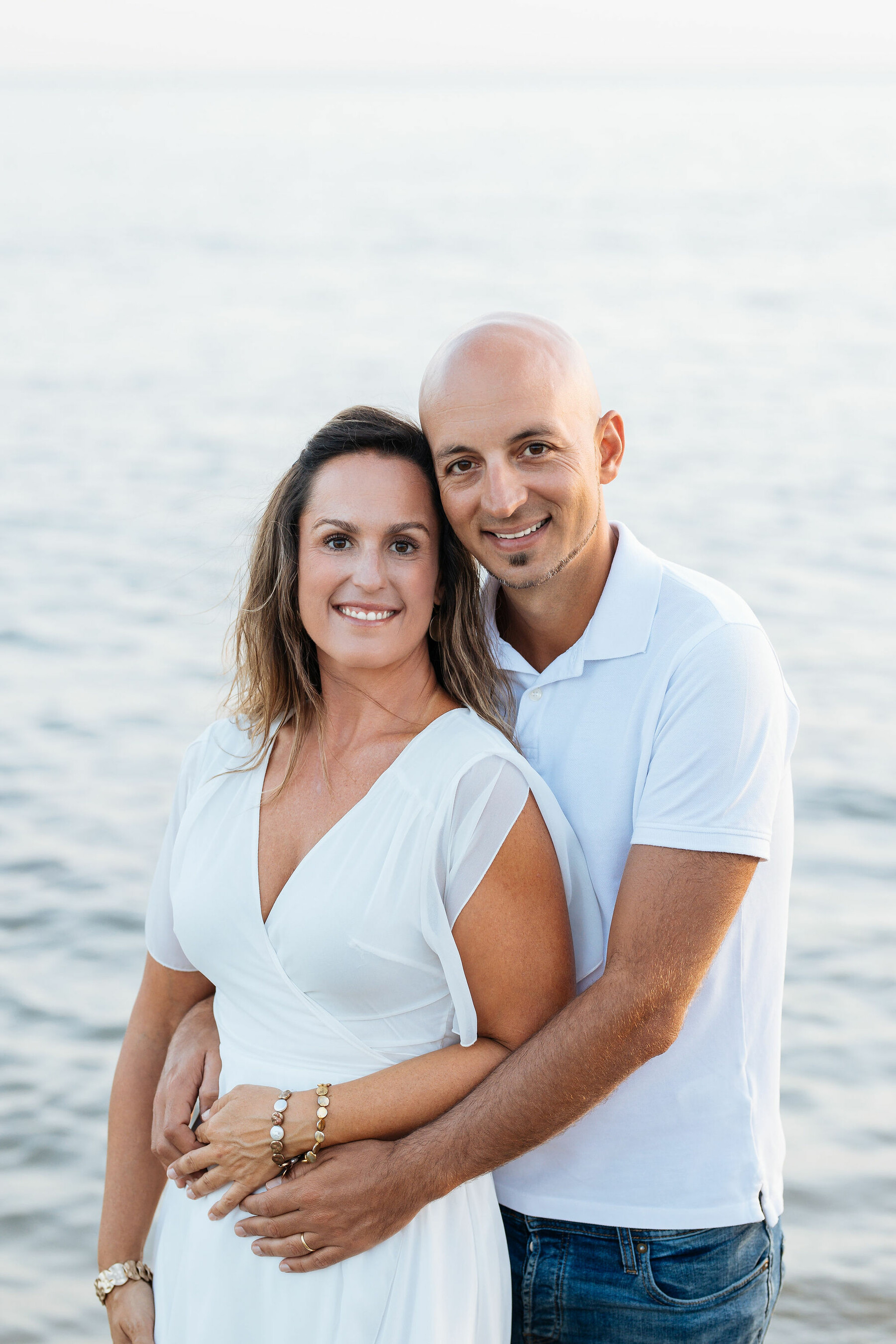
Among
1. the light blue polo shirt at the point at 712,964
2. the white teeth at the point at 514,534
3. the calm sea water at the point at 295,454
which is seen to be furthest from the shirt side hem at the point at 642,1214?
the calm sea water at the point at 295,454

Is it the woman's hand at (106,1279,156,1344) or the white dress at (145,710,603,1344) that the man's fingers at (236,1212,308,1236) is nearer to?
the white dress at (145,710,603,1344)

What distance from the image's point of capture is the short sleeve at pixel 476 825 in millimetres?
2123

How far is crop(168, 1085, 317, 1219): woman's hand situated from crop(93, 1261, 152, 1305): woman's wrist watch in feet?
1.09

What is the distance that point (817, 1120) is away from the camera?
4781mm

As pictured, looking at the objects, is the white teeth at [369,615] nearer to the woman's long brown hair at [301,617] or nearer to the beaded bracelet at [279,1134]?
the woman's long brown hair at [301,617]

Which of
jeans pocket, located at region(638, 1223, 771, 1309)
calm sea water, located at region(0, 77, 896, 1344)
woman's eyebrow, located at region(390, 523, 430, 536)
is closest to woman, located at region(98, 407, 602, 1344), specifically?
woman's eyebrow, located at region(390, 523, 430, 536)

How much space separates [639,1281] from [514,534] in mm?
1235

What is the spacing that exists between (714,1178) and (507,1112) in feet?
1.31

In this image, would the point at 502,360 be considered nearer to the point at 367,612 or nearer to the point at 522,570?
the point at 522,570

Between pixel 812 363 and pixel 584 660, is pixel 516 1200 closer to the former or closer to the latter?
pixel 584 660

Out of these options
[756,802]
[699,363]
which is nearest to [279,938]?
[756,802]

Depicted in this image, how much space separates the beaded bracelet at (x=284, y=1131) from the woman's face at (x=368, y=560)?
0.69 m

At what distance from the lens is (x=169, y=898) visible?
252 centimetres

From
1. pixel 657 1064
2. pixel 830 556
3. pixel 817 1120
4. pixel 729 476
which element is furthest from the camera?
pixel 729 476
